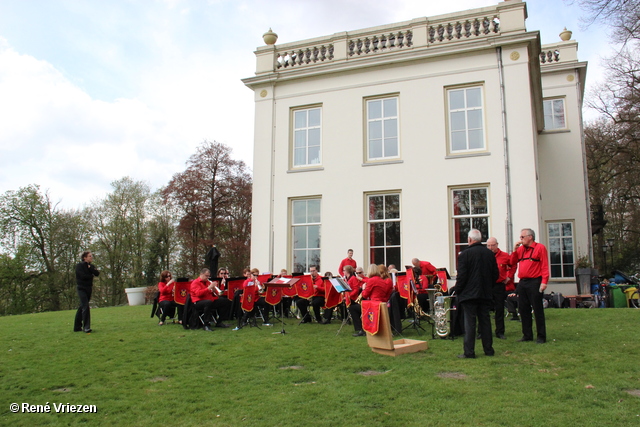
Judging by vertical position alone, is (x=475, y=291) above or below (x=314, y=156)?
below

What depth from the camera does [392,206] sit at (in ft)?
50.9

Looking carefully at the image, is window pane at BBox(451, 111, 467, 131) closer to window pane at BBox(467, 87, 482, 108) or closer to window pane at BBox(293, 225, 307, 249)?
window pane at BBox(467, 87, 482, 108)

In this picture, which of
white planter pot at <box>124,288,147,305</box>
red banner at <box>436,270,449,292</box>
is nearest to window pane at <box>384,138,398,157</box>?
red banner at <box>436,270,449,292</box>

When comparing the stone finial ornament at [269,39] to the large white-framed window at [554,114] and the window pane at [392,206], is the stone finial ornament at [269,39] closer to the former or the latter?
the window pane at [392,206]

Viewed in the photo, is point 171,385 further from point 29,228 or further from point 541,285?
point 29,228

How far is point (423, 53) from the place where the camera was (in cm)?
1542

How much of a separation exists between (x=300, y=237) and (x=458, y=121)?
634 centimetres

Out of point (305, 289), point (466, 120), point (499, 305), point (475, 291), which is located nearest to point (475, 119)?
point (466, 120)

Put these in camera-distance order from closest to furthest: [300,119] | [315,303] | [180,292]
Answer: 1. [180,292]
2. [315,303]
3. [300,119]

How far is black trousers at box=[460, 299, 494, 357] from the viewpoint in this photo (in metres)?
6.62

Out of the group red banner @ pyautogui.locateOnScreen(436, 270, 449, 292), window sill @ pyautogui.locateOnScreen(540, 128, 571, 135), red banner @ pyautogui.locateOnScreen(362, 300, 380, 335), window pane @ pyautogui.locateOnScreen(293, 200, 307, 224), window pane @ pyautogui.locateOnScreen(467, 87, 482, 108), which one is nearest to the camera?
red banner @ pyautogui.locateOnScreen(362, 300, 380, 335)

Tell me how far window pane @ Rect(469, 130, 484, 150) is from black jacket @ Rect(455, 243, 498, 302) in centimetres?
871

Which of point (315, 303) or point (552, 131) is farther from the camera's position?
point (552, 131)

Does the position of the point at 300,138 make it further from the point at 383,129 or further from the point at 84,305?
the point at 84,305
